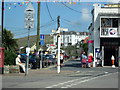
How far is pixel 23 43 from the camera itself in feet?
308

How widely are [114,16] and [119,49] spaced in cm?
399

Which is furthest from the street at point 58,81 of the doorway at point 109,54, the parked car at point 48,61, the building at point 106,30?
the doorway at point 109,54

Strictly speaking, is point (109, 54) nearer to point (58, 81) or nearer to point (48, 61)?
point (48, 61)

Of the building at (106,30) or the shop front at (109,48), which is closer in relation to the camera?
the building at (106,30)

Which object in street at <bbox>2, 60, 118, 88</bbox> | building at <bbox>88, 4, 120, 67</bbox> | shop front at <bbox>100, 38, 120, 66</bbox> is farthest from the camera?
shop front at <bbox>100, 38, 120, 66</bbox>

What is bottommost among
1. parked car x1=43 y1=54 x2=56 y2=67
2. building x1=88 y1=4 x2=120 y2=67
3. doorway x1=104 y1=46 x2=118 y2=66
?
parked car x1=43 y1=54 x2=56 y2=67

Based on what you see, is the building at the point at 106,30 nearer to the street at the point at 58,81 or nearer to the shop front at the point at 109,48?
the shop front at the point at 109,48

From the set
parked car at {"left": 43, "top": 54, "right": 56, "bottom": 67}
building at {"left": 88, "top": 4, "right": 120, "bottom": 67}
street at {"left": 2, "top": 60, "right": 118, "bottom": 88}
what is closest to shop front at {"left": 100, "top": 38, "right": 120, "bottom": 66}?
building at {"left": 88, "top": 4, "right": 120, "bottom": 67}

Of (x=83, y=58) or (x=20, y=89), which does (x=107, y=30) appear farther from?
(x=20, y=89)

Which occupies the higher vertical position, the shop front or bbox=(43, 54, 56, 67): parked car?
the shop front

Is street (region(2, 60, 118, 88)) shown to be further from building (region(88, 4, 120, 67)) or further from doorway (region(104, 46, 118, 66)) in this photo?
doorway (region(104, 46, 118, 66))

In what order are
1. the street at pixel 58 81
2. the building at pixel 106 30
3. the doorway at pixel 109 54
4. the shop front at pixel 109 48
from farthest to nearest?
the doorway at pixel 109 54, the shop front at pixel 109 48, the building at pixel 106 30, the street at pixel 58 81

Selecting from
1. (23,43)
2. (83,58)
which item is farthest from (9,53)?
(23,43)

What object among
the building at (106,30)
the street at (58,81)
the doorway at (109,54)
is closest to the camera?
the street at (58,81)
